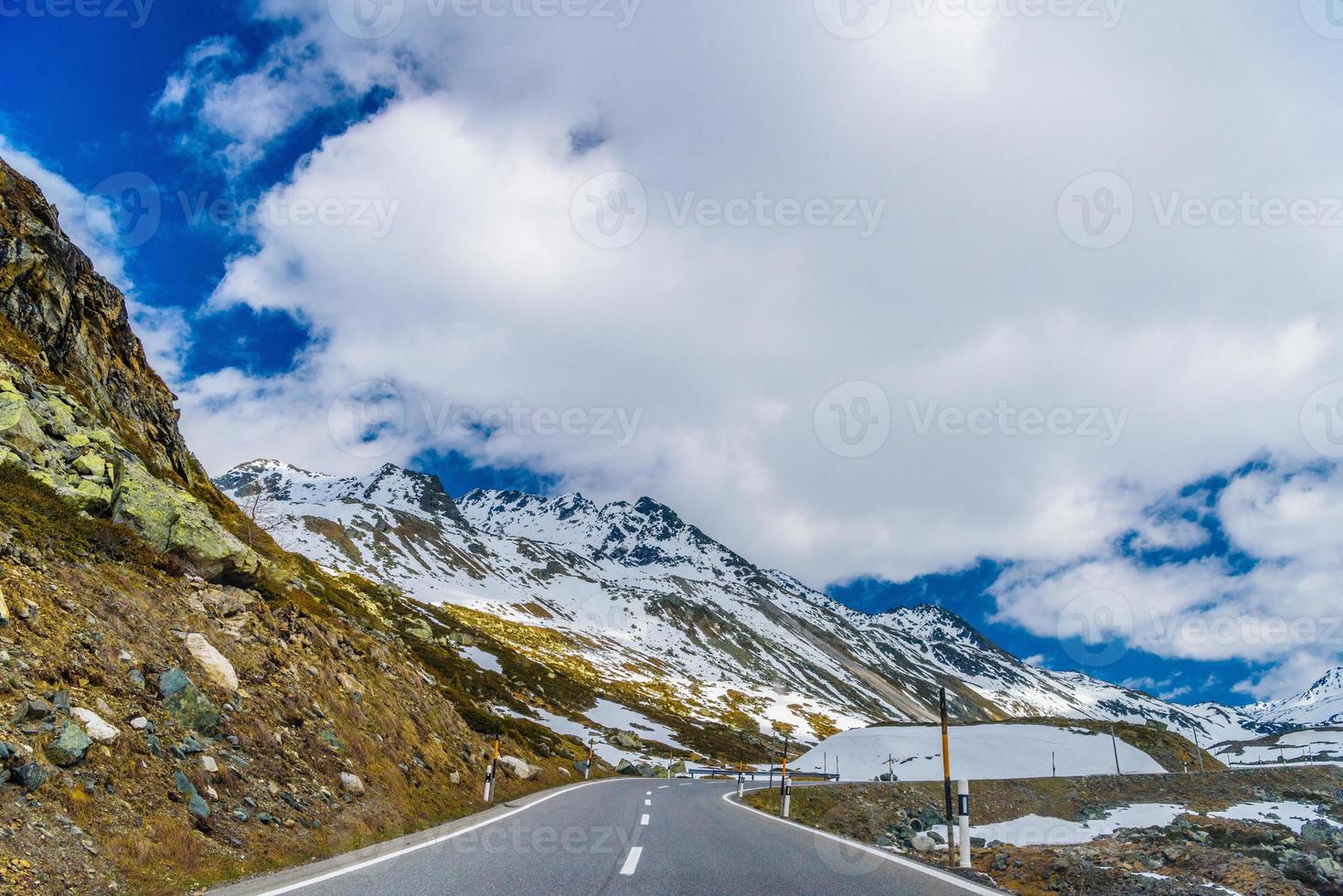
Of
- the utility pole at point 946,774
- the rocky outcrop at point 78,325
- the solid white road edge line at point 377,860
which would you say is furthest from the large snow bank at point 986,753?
the rocky outcrop at point 78,325

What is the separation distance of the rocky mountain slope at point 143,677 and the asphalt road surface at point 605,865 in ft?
4.11

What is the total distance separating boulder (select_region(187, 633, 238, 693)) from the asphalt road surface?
4472 mm

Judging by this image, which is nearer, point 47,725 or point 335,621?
point 47,725

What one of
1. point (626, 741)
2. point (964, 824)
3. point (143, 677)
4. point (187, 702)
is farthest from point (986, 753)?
point (143, 677)

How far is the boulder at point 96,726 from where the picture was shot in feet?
27.9

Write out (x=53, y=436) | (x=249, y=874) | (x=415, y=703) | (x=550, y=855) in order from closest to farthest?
(x=249, y=874), (x=550, y=855), (x=53, y=436), (x=415, y=703)

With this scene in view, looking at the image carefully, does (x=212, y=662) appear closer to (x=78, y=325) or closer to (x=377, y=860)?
(x=377, y=860)

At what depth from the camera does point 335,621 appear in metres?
22.3

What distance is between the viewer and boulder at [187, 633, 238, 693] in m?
12.2

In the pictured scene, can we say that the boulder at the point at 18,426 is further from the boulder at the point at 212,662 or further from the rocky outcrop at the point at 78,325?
the boulder at the point at 212,662

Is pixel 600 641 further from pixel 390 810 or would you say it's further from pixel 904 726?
pixel 390 810

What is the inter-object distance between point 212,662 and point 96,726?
158 inches

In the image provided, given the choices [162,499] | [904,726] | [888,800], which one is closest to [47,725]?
[162,499]

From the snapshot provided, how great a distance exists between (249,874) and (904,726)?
54195 millimetres
